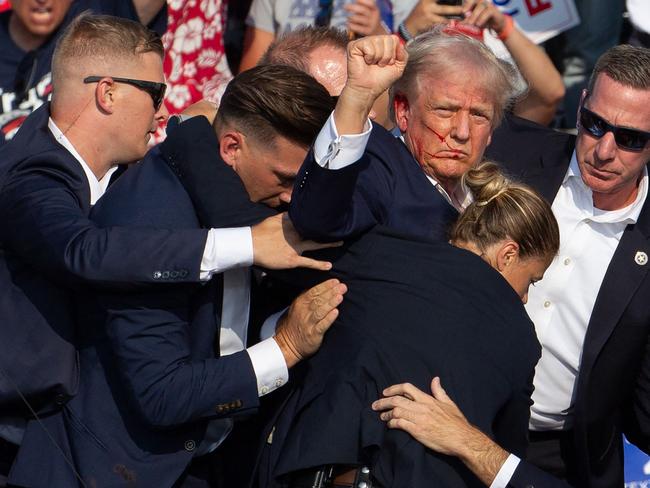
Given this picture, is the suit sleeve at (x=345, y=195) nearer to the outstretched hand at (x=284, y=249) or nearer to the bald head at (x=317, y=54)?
the outstretched hand at (x=284, y=249)

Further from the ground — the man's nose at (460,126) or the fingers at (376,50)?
the fingers at (376,50)

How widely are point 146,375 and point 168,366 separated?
63mm

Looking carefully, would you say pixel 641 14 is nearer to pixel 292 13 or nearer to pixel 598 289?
pixel 292 13

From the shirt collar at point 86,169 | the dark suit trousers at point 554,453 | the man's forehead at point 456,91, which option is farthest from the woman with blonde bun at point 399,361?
the dark suit trousers at point 554,453

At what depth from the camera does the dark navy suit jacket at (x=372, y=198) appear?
10.5ft

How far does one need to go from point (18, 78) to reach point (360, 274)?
2.66m

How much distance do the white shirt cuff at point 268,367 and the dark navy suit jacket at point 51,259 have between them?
0.95 ft

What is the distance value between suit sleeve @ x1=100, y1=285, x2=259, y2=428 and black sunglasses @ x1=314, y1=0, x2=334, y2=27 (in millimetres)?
2694

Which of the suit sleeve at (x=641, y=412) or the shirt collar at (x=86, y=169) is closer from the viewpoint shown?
the shirt collar at (x=86, y=169)

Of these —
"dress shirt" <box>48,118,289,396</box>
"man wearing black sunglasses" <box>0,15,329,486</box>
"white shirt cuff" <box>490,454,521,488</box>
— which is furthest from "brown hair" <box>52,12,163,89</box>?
"white shirt cuff" <box>490,454,521,488</box>

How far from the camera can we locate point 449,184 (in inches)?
155

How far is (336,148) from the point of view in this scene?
3174 mm

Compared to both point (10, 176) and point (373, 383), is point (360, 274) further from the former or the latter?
point (10, 176)

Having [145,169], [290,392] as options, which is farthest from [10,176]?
[290,392]
